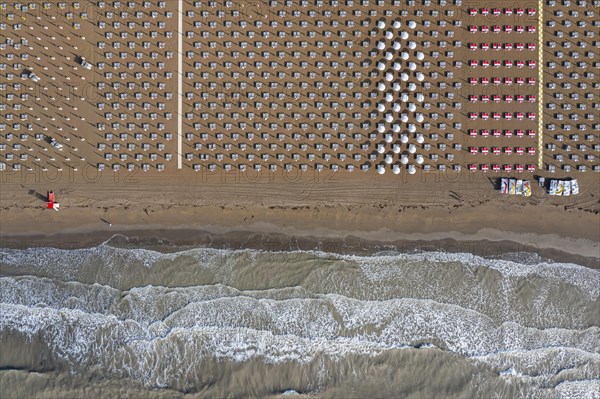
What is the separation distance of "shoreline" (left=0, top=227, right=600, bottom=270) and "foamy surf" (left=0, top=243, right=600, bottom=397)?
229mm

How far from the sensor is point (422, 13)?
10.6 metres

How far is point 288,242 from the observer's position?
10.8m

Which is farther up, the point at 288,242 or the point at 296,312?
the point at 288,242

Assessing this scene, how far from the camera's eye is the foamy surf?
1070 centimetres

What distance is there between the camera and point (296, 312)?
428 inches

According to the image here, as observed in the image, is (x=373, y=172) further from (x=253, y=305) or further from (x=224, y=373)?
(x=224, y=373)

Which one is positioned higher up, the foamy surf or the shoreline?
the shoreline

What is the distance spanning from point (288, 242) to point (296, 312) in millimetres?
2162

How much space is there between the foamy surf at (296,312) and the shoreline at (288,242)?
0.23 meters

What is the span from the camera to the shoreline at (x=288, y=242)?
35.1 ft

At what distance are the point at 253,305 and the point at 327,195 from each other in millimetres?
4059

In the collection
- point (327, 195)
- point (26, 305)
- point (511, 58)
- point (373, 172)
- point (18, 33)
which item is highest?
point (18, 33)

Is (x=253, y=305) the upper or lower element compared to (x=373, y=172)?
lower

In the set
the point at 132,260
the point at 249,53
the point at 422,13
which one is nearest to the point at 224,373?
the point at 132,260
